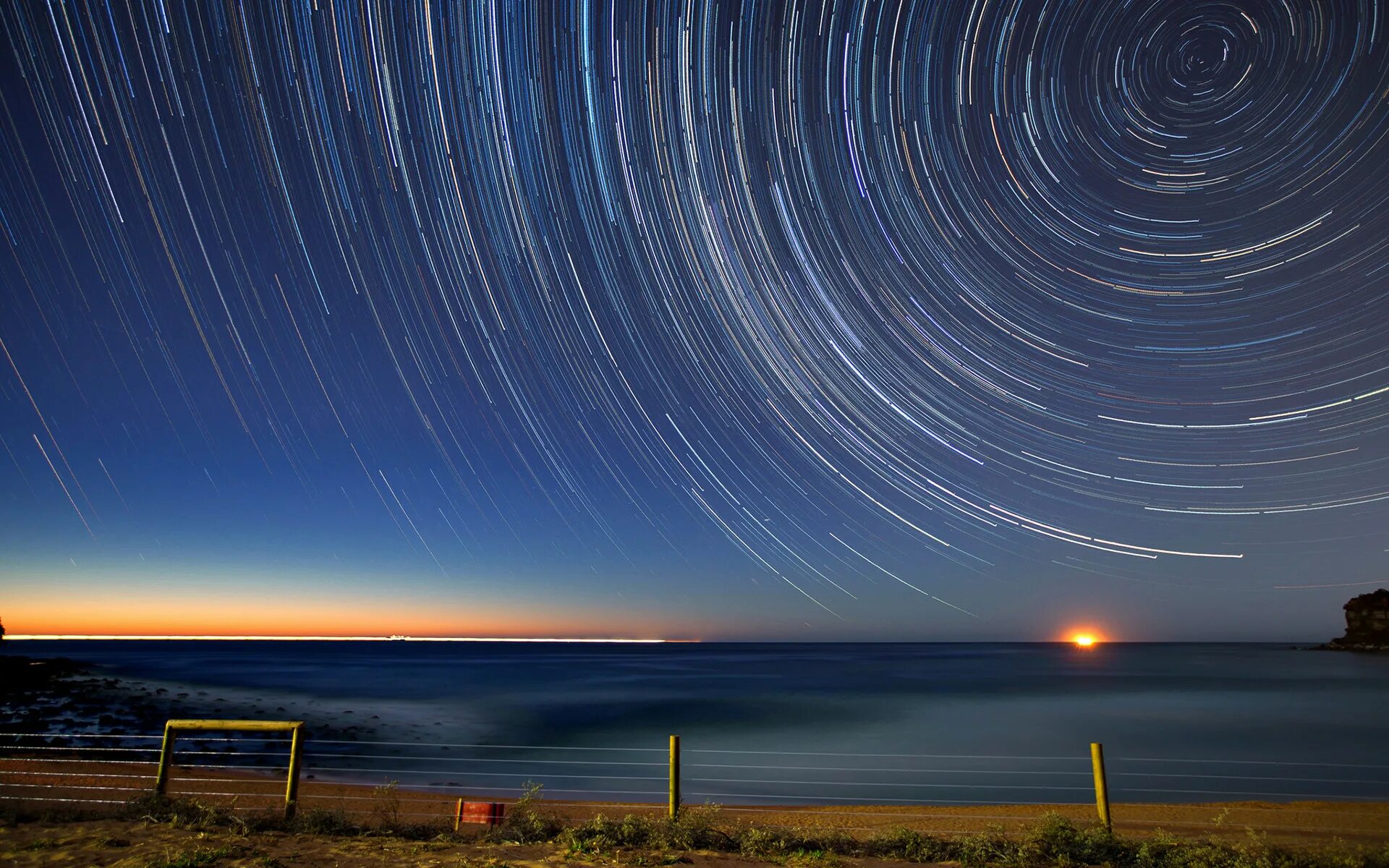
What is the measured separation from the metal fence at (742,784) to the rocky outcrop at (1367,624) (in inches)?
5666

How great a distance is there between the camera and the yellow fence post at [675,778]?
28.4ft

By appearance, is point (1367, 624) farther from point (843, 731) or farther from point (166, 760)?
point (166, 760)

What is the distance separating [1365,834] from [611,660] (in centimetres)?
11789

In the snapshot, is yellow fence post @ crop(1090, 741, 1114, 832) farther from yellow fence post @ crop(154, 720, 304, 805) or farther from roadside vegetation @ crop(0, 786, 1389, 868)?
yellow fence post @ crop(154, 720, 304, 805)

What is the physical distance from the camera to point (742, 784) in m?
19.4

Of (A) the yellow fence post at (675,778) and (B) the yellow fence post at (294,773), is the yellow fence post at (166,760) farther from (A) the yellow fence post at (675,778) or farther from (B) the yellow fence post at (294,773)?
(A) the yellow fence post at (675,778)

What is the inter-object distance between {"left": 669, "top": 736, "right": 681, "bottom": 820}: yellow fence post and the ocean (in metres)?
6.52

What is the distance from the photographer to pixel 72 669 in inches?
2298

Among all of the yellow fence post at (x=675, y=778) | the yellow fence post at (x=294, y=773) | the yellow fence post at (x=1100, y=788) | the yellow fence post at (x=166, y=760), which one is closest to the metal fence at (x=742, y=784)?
the yellow fence post at (x=675, y=778)

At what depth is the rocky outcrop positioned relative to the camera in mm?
128000

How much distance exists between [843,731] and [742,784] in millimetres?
15895

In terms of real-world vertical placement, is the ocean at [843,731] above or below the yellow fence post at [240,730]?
below

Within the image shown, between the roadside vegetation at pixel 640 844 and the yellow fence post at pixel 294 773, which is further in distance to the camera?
the yellow fence post at pixel 294 773

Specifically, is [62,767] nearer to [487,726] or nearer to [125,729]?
[125,729]
